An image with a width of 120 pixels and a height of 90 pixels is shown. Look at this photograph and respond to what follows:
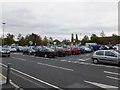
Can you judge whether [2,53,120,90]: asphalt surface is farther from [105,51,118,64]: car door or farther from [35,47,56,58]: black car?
[35,47,56,58]: black car

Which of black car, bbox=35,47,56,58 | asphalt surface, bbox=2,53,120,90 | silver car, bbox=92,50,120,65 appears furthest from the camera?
black car, bbox=35,47,56,58

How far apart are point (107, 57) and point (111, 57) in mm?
467

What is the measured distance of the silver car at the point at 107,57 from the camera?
1934cm

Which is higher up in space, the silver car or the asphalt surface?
the silver car

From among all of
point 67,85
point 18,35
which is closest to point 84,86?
point 67,85

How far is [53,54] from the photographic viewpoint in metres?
31.3

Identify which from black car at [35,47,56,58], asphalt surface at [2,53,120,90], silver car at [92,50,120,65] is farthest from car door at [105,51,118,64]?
black car at [35,47,56,58]

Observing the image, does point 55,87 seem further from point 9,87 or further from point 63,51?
point 63,51

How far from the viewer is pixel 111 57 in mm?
19703

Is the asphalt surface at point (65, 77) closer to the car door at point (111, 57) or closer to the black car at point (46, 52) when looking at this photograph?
the car door at point (111, 57)

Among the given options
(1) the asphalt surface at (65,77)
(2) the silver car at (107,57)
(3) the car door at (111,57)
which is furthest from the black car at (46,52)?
Result: (1) the asphalt surface at (65,77)

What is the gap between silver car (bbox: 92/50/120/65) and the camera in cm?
1934

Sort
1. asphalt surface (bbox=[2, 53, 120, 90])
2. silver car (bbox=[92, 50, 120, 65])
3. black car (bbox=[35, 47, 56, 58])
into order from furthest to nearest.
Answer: black car (bbox=[35, 47, 56, 58])
silver car (bbox=[92, 50, 120, 65])
asphalt surface (bbox=[2, 53, 120, 90])

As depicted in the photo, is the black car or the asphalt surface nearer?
the asphalt surface
